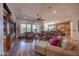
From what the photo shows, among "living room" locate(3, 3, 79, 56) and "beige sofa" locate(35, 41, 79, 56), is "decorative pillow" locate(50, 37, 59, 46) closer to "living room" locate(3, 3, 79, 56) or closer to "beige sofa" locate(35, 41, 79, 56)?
"living room" locate(3, 3, 79, 56)

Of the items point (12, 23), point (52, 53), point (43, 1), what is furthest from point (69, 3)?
point (12, 23)

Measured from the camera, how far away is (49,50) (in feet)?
8.54

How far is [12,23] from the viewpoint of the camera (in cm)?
263

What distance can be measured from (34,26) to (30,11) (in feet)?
1.15

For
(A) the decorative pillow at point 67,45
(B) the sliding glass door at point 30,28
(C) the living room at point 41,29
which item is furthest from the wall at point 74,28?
(B) the sliding glass door at point 30,28

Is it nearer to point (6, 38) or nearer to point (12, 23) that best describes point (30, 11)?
point (12, 23)

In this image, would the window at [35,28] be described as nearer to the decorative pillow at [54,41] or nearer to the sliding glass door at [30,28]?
the sliding glass door at [30,28]

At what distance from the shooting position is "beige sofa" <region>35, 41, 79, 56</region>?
8.05 feet

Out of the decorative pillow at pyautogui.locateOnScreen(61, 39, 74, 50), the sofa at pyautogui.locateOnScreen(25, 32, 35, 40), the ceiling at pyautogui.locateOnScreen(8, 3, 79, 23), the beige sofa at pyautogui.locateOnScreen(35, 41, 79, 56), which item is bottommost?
the beige sofa at pyautogui.locateOnScreen(35, 41, 79, 56)

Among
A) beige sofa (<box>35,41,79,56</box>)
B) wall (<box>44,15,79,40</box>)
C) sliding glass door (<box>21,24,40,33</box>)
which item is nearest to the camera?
beige sofa (<box>35,41,79,56</box>)

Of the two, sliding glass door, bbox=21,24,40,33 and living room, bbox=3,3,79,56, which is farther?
sliding glass door, bbox=21,24,40,33

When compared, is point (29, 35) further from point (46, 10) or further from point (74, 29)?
point (74, 29)


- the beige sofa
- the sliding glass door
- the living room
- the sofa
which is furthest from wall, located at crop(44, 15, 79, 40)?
the sofa

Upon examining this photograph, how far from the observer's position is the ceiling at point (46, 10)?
2.49 m
